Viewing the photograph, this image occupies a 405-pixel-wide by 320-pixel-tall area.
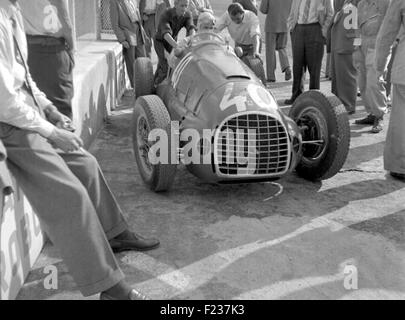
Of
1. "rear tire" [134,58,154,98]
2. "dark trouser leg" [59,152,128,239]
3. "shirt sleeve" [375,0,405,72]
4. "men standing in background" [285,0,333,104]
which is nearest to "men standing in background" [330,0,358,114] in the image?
"men standing in background" [285,0,333,104]

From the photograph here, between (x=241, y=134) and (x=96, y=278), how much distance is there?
1894 millimetres

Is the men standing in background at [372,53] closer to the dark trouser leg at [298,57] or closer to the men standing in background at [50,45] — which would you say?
the dark trouser leg at [298,57]

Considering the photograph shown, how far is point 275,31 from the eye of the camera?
986 cm

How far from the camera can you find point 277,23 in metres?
9.80

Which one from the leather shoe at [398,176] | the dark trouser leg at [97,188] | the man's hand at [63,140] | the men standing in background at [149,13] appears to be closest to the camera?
the man's hand at [63,140]

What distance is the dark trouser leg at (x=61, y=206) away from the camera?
256cm

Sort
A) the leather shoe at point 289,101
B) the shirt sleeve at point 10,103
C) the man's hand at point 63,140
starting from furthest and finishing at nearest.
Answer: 1. the leather shoe at point 289,101
2. the man's hand at point 63,140
3. the shirt sleeve at point 10,103

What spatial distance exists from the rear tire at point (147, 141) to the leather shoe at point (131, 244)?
36.3 inches

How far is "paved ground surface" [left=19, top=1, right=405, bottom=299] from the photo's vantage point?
122 inches

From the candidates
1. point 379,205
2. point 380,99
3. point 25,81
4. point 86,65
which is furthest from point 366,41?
point 25,81

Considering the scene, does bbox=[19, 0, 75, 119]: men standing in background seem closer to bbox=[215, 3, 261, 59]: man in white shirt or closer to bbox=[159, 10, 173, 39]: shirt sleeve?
bbox=[159, 10, 173, 39]: shirt sleeve

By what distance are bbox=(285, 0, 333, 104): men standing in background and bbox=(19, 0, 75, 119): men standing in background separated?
4268mm

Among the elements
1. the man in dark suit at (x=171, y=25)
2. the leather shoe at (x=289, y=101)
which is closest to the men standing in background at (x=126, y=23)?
the man in dark suit at (x=171, y=25)
